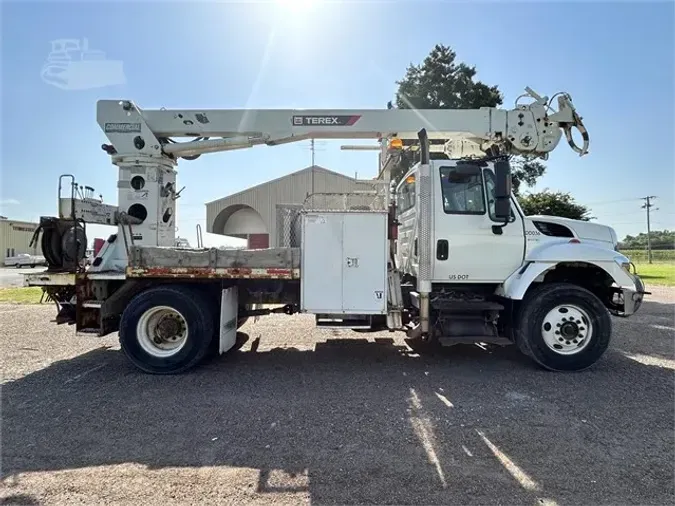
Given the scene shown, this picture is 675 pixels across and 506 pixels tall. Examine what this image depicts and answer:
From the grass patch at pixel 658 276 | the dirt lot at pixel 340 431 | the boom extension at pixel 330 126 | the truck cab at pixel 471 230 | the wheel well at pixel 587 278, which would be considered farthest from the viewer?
the grass patch at pixel 658 276

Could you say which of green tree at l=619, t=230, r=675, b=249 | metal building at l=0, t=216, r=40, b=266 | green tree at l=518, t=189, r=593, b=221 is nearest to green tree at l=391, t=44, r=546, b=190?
green tree at l=518, t=189, r=593, b=221

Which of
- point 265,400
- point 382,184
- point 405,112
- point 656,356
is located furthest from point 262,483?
point 656,356

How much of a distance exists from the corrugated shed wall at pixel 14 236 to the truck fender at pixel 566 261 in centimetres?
4645

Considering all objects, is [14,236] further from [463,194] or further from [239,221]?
[463,194]

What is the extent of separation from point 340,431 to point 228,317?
8.61ft

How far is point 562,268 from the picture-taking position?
568 cm

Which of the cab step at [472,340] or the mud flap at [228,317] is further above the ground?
the mud flap at [228,317]

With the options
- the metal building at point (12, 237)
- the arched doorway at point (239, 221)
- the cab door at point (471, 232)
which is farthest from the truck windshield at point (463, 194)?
the metal building at point (12, 237)

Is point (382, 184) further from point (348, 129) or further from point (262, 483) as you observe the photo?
point (262, 483)

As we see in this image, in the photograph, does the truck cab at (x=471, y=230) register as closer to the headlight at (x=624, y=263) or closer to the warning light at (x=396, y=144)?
the warning light at (x=396, y=144)

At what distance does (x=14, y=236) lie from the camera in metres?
41.1

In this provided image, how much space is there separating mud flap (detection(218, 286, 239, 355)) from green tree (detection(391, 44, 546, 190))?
1355 centimetres

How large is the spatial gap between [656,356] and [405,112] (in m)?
5.39

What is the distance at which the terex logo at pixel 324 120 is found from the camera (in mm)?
6246
